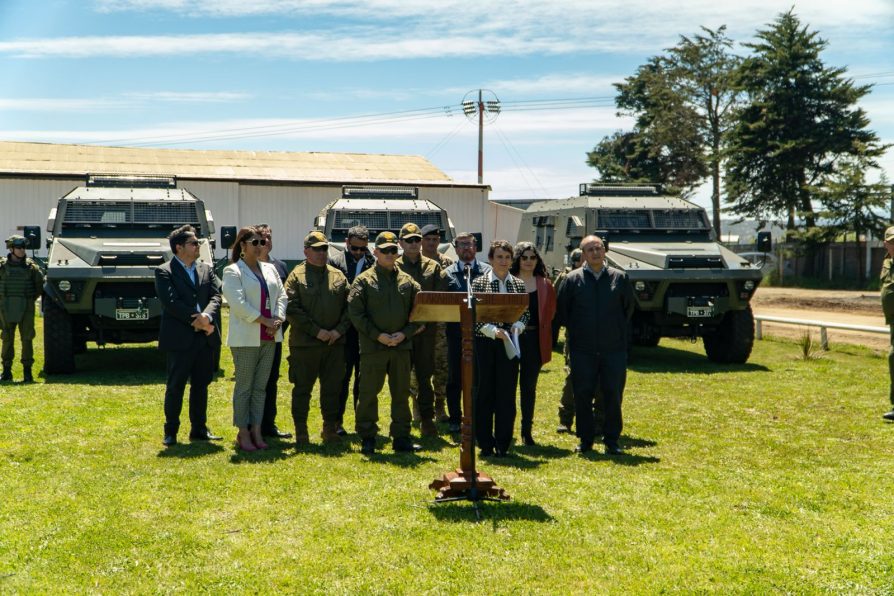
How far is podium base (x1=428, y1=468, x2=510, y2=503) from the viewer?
589 centimetres

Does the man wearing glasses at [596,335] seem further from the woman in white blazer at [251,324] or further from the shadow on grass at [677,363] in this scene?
the shadow on grass at [677,363]

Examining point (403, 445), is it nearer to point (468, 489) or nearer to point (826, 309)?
point (468, 489)

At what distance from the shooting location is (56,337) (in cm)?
1123

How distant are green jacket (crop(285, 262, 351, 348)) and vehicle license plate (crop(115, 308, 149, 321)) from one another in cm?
388

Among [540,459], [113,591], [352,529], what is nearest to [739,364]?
[540,459]

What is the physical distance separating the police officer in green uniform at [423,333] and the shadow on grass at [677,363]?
4987mm

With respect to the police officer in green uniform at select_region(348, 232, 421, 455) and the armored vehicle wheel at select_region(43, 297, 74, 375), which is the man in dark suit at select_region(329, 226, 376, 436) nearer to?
the police officer in green uniform at select_region(348, 232, 421, 455)

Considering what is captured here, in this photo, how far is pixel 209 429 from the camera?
839 cm

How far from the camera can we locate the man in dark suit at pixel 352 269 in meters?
8.11

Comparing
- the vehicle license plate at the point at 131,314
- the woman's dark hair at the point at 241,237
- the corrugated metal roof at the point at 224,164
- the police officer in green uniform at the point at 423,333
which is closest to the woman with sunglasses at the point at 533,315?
the police officer in green uniform at the point at 423,333

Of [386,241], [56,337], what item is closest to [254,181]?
[56,337]

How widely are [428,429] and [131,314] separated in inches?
176

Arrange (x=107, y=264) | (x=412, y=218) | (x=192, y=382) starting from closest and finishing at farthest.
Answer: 1. (x=192, y=382)
2. (x=107, y=264)
3. (x=412, y=218)

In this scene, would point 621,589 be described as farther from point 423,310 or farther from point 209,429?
point 209,429
